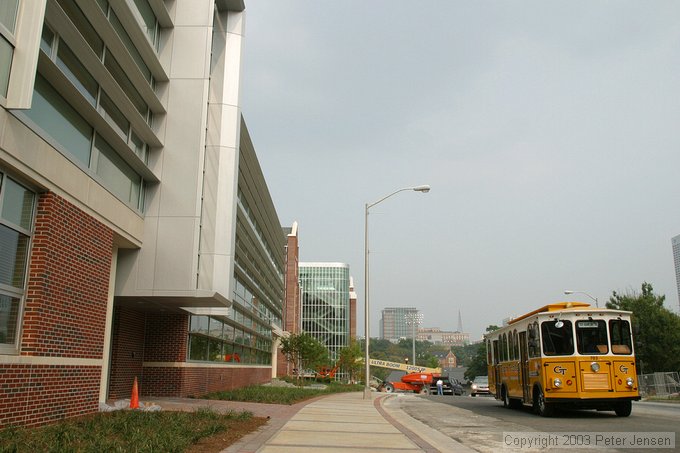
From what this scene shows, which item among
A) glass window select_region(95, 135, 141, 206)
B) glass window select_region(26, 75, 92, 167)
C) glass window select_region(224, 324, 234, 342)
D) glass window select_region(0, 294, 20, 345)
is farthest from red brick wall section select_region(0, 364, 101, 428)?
glass window select_region(224, 324, 234, 342)

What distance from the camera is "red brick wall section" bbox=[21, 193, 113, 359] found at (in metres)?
10.6

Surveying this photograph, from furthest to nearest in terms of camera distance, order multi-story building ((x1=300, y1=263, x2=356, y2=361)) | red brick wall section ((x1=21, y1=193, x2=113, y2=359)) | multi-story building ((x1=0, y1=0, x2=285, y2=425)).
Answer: multi-story building ((x1=300, y1=263, x2=356, y2=361)) < red brick wall section ((x1=21, y1=193, x2=113, y2=359)) < multi-story building ((x1=0, y1=0, x2=285, y2=425))

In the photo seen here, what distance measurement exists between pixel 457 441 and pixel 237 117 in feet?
42.5

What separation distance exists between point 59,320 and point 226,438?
4.15 metres

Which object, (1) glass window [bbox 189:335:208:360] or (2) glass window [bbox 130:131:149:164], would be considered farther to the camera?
(1) glass window [bbox 189:335:208:360]

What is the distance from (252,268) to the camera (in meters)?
36.7

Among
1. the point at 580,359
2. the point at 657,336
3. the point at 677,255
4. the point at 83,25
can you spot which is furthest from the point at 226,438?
the point at 677,255

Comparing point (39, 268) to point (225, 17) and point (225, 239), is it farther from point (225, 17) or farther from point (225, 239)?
point (225, 17)

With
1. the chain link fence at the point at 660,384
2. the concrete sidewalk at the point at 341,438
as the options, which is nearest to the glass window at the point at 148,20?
the concrete sidewalk at the point at 341,438

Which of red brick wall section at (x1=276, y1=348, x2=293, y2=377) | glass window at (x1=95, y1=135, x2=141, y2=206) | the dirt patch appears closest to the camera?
the dirt patch

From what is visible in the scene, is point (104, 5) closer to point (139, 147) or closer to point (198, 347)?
point (139, 147)

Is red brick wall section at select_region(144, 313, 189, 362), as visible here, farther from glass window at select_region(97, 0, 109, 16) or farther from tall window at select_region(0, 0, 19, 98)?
tall window at select_region(0, 0, 19, 98)

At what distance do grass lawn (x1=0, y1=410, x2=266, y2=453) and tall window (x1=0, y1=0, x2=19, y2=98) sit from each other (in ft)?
16.7

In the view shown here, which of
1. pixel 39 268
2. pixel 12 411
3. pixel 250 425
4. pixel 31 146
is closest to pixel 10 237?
pixel 39 268
